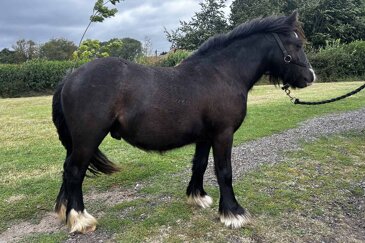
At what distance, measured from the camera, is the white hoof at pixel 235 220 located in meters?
4.30

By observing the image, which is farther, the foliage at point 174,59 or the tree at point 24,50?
the tree at point 24,50

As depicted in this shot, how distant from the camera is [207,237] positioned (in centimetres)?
410

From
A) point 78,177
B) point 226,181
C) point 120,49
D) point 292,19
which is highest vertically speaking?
point 120,49

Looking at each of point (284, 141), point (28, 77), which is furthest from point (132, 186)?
point (28, 77)

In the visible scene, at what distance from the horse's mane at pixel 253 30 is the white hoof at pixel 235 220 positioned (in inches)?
82.0

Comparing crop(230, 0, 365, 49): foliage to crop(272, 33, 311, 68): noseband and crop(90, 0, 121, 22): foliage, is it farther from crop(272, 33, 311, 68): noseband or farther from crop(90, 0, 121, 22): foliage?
crop(272, 33, 311, 68): noseband

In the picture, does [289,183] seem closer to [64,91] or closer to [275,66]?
[275,66]

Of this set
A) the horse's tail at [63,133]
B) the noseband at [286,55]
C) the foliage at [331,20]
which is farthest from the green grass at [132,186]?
the foliage at [331,20]

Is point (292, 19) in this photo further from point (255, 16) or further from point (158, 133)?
point (255, 16)

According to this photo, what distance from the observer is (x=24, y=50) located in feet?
179

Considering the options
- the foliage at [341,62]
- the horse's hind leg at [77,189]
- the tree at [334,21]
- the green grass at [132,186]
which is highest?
the tree at [334,21]

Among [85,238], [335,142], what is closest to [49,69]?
[335,142]

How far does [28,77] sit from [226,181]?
2485 cm

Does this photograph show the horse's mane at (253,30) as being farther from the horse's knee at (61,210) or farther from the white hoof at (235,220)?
the horse's knee at (61,210)
